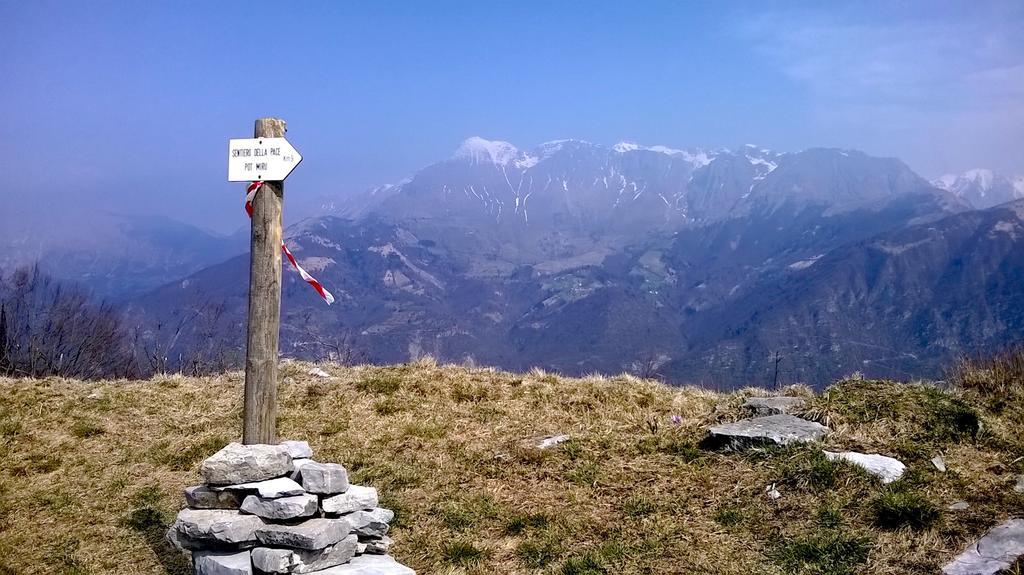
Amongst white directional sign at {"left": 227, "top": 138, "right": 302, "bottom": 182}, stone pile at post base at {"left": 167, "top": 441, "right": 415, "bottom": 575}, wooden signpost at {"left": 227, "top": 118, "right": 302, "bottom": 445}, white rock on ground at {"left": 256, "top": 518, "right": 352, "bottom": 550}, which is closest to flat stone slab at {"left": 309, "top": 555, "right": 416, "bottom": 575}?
stone pile at post base at {"left": 167, "top": 441, "right": 415, "bottom": 575}

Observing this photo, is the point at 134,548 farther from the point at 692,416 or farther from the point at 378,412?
the point at 692,416

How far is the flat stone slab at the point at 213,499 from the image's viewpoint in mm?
7598

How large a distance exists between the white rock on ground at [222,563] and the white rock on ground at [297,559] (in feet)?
0.37

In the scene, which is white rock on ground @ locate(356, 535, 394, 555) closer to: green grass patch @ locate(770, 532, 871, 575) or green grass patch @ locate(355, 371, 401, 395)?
green grass patch @ locate(770, 532, 871, 575)

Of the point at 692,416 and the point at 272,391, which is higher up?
the point at 272,391

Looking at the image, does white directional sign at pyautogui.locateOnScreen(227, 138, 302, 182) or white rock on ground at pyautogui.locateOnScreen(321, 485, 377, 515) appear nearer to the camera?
white rock on ground at pyautogui.locateOnScreen(321, 485, 377, 515)

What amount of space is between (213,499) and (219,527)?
0.52 meters

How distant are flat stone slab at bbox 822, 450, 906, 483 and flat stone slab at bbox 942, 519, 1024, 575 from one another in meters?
1.51

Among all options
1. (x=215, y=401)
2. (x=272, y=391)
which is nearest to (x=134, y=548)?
(x=272, y=391)

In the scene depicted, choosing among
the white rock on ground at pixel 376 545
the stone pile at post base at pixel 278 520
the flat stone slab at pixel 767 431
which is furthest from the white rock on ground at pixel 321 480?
the flat stone slab at pixel 767 431

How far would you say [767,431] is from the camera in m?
10.1

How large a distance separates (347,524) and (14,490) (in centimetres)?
588

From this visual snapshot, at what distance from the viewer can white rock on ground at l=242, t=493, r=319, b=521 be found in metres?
7.24

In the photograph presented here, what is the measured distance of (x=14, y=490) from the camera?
10.2 metres
